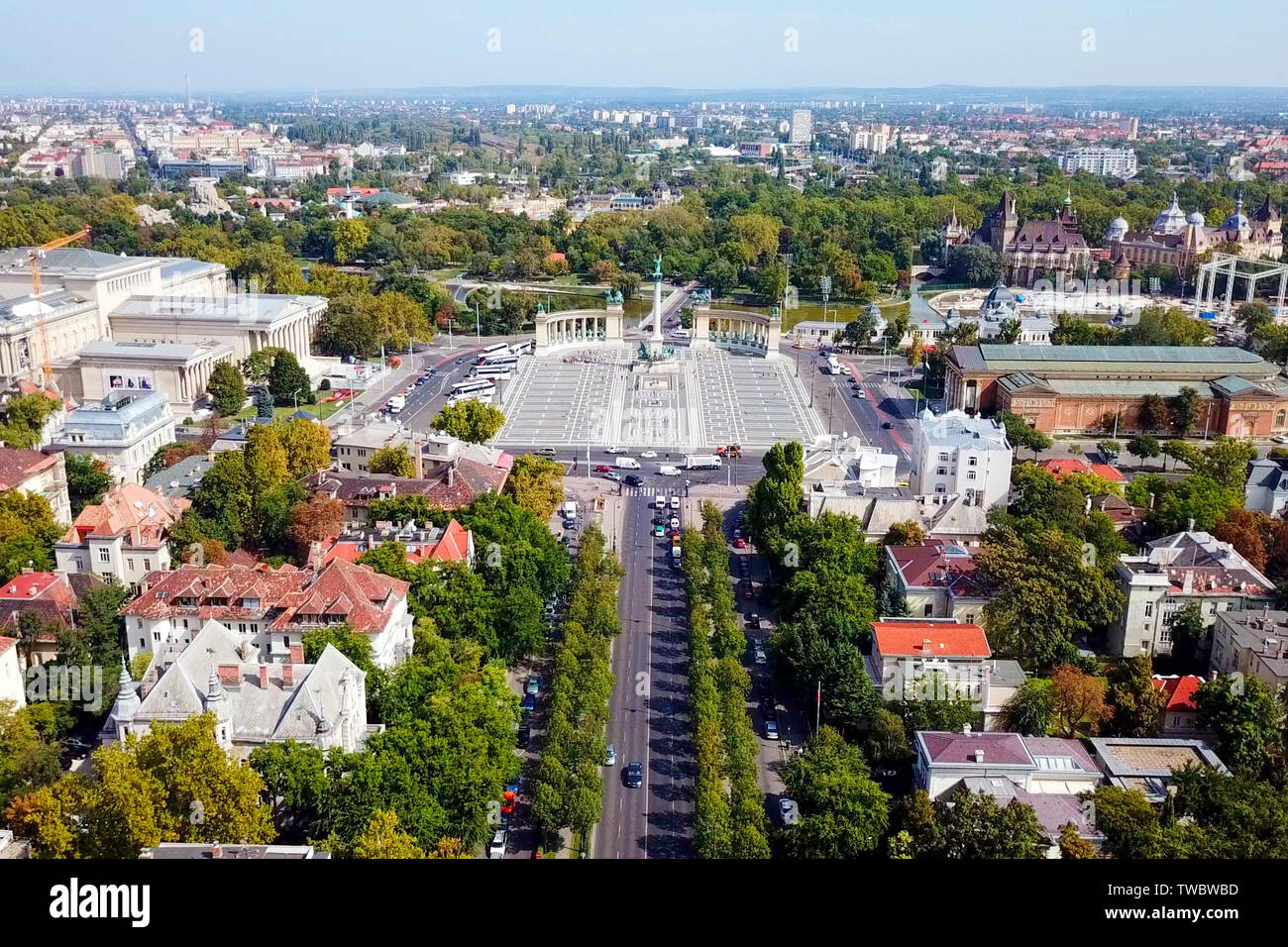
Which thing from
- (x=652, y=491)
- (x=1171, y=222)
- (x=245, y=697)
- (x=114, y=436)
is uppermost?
(x=1171, y=222)

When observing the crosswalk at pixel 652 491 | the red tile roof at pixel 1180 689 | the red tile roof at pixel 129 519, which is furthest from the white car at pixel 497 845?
the crosswalk at pixel 652 491

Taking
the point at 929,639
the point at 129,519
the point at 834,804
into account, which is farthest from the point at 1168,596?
the point at 129,519

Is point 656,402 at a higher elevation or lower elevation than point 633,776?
higher

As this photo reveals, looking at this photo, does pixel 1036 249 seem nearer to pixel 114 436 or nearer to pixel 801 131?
pixel 114 436

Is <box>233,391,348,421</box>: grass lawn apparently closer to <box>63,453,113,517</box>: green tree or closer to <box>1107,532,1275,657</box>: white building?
<box>63,453,113,517</box>: green tree

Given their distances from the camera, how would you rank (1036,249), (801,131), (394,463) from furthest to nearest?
(801,131)
(1036,249)
(394,463)

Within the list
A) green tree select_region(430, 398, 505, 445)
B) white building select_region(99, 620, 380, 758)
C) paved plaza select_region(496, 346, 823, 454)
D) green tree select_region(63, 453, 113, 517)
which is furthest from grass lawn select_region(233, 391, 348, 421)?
white building select_region(99, 620, 380, 758)

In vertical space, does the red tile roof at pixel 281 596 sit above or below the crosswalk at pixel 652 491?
above

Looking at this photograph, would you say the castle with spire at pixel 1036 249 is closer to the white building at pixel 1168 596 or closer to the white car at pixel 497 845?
the white building at pixel 1168 596
